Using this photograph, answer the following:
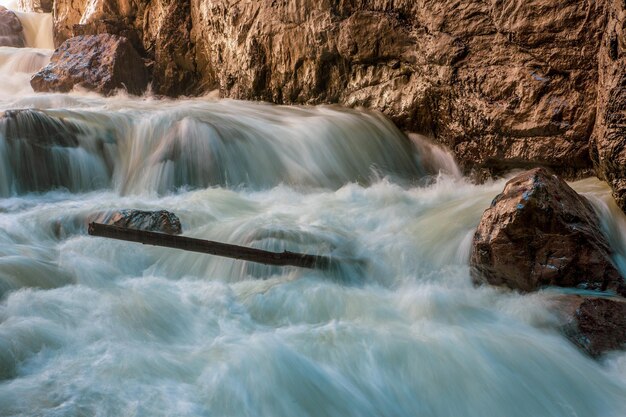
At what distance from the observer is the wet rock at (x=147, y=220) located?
455 centimetres

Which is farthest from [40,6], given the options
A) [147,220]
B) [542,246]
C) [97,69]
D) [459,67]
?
[542,246]

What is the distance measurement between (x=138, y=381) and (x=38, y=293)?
4.25ft

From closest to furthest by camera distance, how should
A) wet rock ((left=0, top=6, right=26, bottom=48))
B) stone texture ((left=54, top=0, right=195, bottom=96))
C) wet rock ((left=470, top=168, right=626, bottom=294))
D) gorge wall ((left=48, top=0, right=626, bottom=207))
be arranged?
wet rock ((left=470, top=168, right=626, bottom=294))
gorge wall ((left=48, top=0, right=626, bottom=207))
stone texture ((left=54, top=0, right=195, bottom=96))
wet rock ((left=0, top=6, right=26, bottom=48))

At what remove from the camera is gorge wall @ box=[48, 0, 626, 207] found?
5406 mm

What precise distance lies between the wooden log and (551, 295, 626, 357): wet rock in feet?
5.55

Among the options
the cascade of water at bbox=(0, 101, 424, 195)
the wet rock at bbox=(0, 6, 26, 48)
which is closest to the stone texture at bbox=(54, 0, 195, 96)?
the cascade of water at bbox=(0, 101, 424, 195)

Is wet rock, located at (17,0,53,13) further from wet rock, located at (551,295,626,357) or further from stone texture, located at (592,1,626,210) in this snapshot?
wet rock, located at (551,295,626,357)

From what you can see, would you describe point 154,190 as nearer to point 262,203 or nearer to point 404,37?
point 262,203

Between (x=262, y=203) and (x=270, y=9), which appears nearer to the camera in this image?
(x=262, y=203)

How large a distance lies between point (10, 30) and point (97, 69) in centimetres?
641

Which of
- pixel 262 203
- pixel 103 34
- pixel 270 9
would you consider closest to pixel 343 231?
pixel 262 203

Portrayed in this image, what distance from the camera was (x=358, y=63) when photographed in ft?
25.4

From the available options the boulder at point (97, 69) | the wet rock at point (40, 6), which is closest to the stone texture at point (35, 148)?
the boulder at point (97, 69)

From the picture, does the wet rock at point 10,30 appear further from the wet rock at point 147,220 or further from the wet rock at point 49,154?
the wet rock at point 147,220
